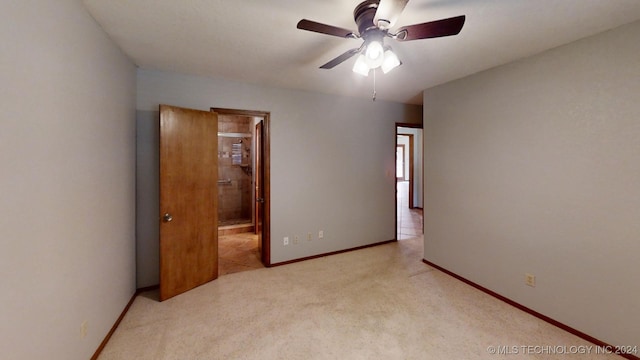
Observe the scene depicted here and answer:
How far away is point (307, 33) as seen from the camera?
201 centimetres

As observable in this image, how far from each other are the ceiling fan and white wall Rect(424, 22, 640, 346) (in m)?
1.52

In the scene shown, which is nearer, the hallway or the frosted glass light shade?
the frosted glass light shade

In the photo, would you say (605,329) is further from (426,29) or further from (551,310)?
(426,29)

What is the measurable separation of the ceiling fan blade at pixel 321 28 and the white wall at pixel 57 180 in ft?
4.22

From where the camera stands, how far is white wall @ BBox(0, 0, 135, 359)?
110 cm

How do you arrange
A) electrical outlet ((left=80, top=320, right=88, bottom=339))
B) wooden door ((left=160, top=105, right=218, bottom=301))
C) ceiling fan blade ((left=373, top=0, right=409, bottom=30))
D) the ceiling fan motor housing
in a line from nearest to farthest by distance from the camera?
ceiling fan blade ((left=373, top=0, right=409, bottom=30))
the ceiling fan motor housing
electrical outlet ((left=80, top=320, right=88, bottom=339))
wooden door ((left=160, top=105, right=218, bottom=301))

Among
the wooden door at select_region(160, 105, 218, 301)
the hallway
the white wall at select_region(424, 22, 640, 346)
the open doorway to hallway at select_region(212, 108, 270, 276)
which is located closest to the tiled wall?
the open doorway to hallway at select_region(212, 108, 270, 276)

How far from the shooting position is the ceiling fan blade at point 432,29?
4.49 feet

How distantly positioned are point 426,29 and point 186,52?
6.85ft

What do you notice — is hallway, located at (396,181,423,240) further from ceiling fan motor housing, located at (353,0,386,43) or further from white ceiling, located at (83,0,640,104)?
ceiling fan motor housing, located at (353,0,386,43)

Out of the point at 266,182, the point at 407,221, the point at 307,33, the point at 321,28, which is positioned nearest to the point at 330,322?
the point at 266,182

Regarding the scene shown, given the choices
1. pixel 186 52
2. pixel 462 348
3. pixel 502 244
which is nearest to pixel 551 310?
pixel 502 244

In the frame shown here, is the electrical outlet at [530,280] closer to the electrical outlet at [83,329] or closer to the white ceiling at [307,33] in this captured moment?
the white ceiling at [307,33]

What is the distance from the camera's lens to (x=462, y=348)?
1.93m
